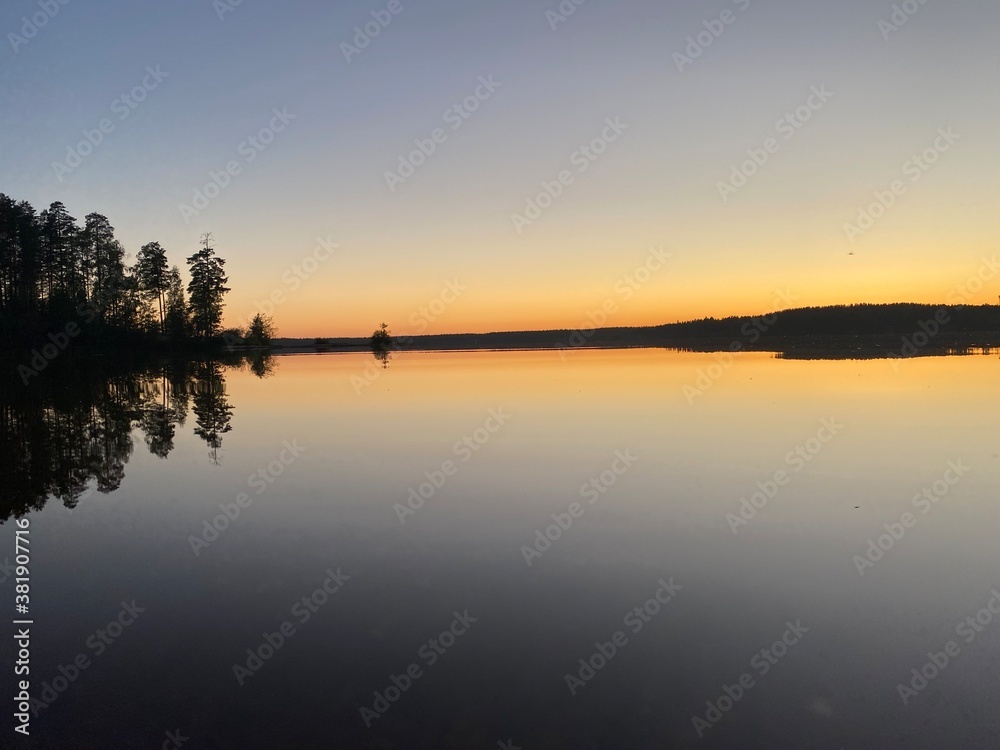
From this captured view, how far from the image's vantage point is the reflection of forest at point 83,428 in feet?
44.6

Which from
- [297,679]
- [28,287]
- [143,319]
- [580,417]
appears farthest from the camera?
[143,319]

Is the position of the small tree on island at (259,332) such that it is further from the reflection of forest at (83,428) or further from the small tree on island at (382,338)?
the reflection of forest at (83,428)

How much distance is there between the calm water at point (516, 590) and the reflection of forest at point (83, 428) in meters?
0.18

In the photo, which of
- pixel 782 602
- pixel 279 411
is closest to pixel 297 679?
pixel 782 602

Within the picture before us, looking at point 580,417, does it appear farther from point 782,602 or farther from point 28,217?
point 28,217

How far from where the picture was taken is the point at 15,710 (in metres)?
5.49

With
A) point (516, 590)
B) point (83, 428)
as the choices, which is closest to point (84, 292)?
point (83, 428)

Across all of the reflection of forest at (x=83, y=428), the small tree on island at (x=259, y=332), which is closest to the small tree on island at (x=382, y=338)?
the small tree on island at (x=259, y=332)

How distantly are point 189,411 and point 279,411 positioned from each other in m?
3.74

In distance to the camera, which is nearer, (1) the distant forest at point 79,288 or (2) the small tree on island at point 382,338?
(1) the distant forest at point 79,288

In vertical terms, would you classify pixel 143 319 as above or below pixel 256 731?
above

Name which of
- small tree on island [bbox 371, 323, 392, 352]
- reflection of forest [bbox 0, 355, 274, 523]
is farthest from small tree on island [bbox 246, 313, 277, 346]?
reflection of forest [bbox 0, 355, 274, 523]

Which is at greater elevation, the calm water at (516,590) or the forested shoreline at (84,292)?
the forested shoreline at (84,292)

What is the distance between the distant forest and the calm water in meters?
53.6
